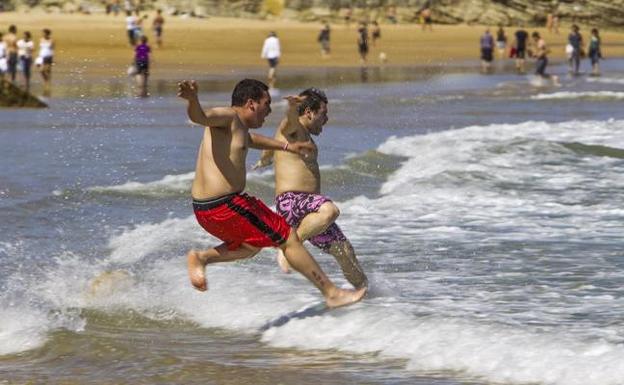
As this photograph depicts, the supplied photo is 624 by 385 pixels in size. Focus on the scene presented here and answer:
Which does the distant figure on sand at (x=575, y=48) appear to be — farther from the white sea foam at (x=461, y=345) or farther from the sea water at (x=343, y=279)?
the white sea foam at (x=461, y=345)

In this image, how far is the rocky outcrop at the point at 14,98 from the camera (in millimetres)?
28750

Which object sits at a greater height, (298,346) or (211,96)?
(298,346)

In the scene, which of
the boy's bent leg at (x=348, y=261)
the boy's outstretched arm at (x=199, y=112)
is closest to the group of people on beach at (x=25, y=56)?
the boy's bent leg at (x=348, y=261)

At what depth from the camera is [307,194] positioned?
853 centimetres

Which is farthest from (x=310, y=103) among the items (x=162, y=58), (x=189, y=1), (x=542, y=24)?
(x=542, y=24)

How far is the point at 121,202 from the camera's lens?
14031 mm

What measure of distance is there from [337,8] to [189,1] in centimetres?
817

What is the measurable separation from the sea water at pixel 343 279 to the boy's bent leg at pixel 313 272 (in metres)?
0.11

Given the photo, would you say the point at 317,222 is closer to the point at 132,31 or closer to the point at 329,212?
the point at 329,212

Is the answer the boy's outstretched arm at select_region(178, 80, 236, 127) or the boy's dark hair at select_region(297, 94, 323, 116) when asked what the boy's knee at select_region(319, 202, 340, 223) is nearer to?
the boy's dark hair at select_region(297, 94, 323, 116)

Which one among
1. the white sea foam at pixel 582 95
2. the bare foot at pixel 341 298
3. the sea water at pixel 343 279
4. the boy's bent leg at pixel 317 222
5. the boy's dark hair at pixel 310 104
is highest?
the boy's dark hair at pixel 310 104

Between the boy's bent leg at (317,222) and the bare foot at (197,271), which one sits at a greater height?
the boy's bent leg at (317,222)

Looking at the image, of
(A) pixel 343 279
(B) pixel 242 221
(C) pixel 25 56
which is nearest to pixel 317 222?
(B) pixel 242 221

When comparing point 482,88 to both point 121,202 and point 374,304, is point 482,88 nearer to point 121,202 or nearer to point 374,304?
point 121,202
